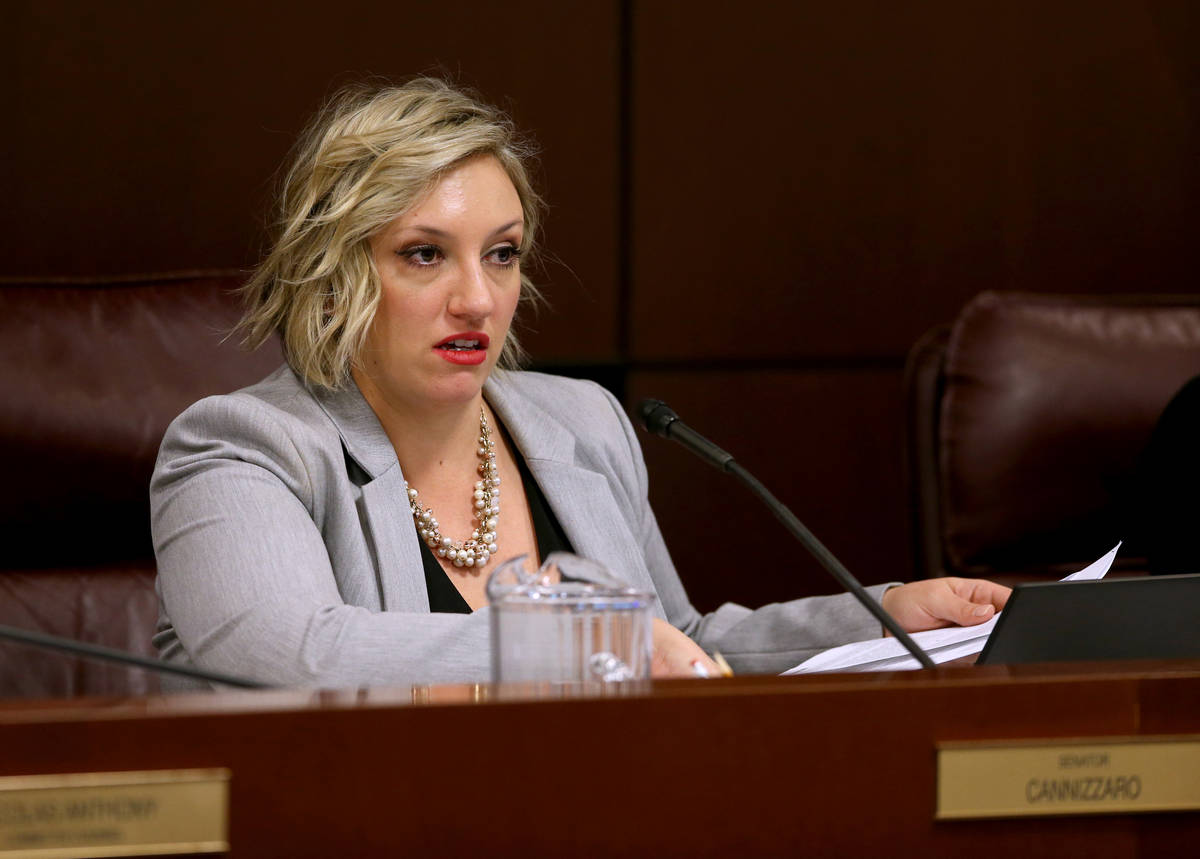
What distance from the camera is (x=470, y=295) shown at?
1579mm

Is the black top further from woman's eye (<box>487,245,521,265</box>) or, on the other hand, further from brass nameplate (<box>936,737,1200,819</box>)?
brass nameplate (<box>936,737,1200,819</box>)

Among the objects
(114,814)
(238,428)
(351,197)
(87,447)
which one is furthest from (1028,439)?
(114,814)

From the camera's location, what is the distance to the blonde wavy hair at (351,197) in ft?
5.18

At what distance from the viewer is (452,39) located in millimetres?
2619

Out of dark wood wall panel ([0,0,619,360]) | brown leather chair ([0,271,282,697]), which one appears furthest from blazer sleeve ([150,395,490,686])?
dark wood wall panel ([0,0,619,360])

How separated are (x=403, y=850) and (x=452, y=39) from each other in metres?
2.13

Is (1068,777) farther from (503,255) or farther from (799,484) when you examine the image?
(799,484)

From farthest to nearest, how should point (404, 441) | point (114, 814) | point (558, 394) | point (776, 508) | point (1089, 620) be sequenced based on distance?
point (558, 394)
point (404, 441)
point (776, 508)
point (1089, 620)
point (114, 814)

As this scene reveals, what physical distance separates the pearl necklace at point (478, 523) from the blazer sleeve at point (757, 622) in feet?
0.74

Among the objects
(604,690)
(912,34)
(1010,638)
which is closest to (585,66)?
(912,34)

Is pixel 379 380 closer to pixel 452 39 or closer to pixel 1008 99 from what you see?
pixel 452 39

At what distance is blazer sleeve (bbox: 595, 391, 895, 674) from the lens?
157 cm

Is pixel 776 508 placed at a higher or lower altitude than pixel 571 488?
lower

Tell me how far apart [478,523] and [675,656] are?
0.70 meters
